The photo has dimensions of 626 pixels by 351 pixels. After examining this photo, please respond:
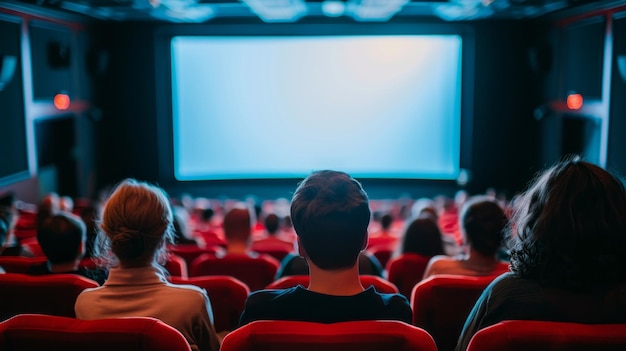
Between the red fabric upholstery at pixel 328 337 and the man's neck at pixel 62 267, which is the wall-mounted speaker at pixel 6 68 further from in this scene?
the red fabric upholstery at pixel 328 337

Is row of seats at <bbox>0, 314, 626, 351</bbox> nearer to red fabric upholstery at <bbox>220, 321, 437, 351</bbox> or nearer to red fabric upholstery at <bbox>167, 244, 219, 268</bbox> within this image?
red fabric upholstery at <bbox>220, 321, 437, 351</bbox>

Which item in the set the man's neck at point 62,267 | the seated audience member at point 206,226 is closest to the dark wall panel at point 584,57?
the seated audience member at point 206,226

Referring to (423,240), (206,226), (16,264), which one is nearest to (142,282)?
(16,264)

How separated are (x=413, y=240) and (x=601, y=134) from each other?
448cm

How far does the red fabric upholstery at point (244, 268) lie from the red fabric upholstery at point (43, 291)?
1065mm

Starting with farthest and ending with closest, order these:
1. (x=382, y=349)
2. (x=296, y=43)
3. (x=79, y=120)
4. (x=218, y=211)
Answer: (x=296, y=43) < (x=79, y=120) < (x=218, y=211) < (x=382, y=349)

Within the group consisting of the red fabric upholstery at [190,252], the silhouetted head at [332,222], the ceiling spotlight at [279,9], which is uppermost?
the ceiling spotlight at [279,9]

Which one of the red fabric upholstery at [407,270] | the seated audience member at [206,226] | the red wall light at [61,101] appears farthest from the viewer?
the red wall light at [61,101]

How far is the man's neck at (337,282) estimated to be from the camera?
71.2 inches

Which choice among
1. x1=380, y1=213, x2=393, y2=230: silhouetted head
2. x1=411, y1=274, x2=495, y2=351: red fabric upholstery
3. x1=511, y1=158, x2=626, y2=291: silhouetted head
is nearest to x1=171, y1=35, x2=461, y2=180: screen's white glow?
x1=380, y1=213, x2=393, y2=230: silhouetted head

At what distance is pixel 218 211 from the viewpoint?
824 centimetres

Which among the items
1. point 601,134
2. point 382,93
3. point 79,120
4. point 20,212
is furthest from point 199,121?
point 601,134

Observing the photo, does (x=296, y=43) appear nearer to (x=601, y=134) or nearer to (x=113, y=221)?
(x=601, y=134)

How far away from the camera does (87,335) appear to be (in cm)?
163
